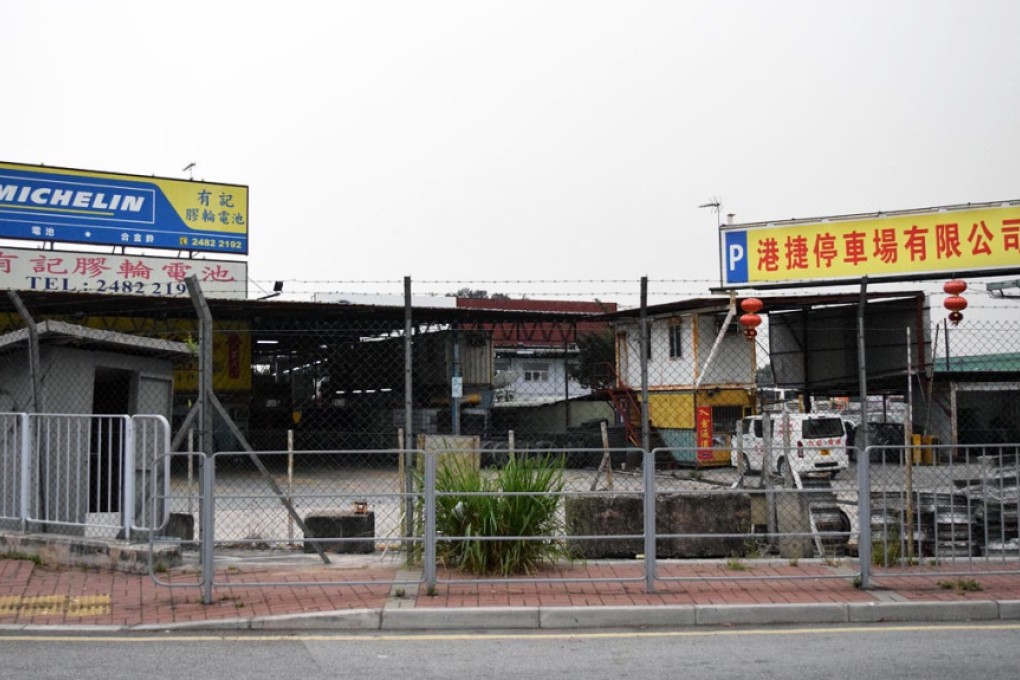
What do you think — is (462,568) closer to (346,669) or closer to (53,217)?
(346,669)

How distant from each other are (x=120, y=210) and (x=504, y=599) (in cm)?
3000

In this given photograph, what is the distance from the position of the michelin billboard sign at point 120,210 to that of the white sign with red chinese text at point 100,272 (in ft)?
2.12

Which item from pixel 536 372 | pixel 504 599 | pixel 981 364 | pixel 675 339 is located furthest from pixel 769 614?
pixel 536 372

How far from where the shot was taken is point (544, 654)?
7270mm

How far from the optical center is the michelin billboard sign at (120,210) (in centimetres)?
3347

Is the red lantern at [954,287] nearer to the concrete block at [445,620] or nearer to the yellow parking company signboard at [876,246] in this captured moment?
the yellow parking company signboard at [876,246]

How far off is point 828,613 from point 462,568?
3.28 meters

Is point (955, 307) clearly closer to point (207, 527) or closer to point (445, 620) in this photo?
point (445, 620)

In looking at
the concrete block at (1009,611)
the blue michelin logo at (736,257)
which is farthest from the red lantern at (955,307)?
the concrete block at (1009,611)

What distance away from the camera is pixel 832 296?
2272 cm

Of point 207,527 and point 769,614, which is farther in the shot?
point 207,527

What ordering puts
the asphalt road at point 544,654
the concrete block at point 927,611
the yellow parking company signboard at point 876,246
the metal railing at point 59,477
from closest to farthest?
the asphalt road at point 544,654, the concrete block at point 927,611, the metal railing at point 59,477, the yellow parking company signboard at point 876,246

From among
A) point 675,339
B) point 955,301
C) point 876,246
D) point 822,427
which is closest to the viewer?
point 955,301

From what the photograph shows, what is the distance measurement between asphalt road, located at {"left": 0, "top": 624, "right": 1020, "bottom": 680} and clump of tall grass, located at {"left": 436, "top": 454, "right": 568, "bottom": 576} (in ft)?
5.41
